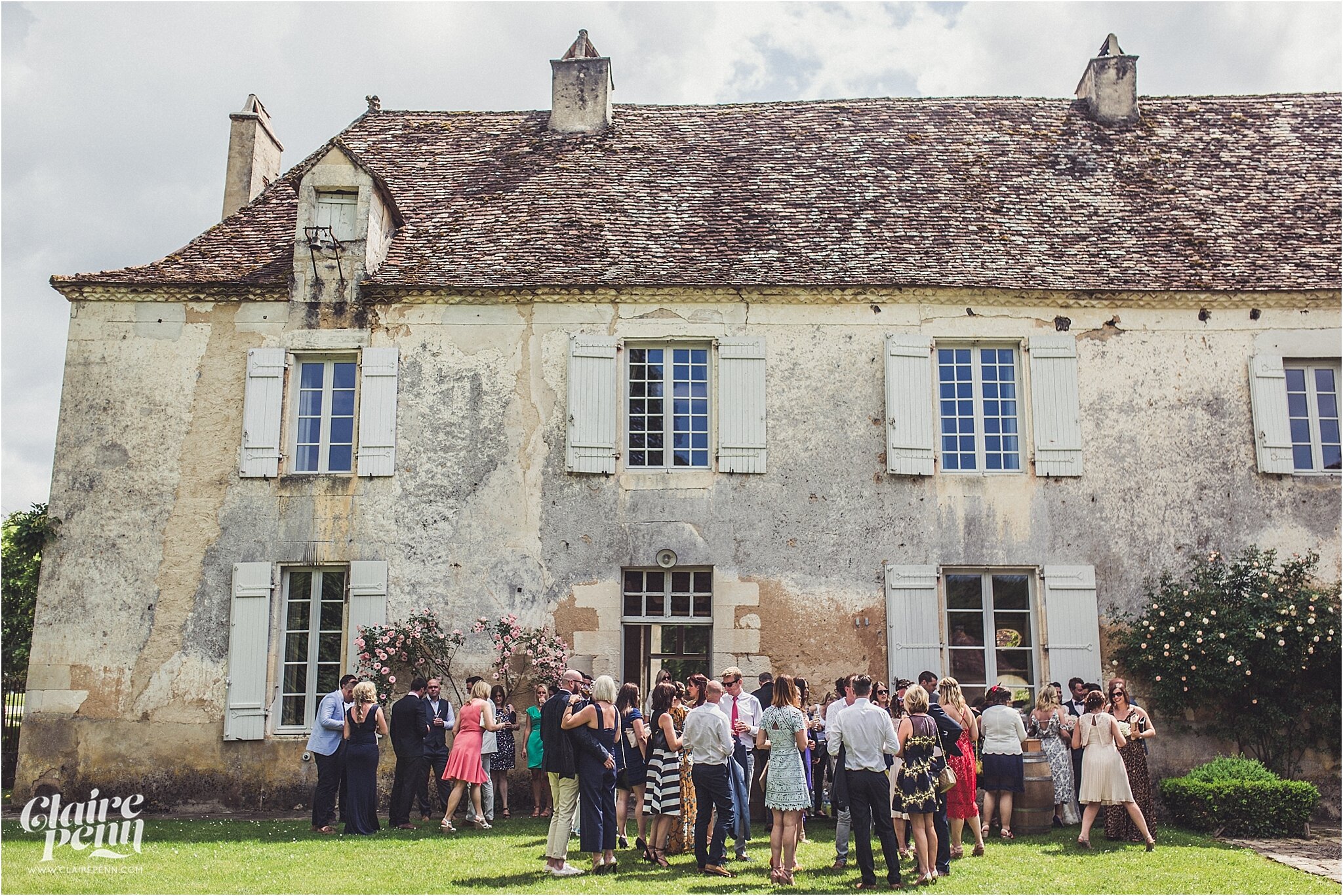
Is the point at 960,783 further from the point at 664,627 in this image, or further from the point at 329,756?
the point at 329,756

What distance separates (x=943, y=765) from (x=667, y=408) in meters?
5.45

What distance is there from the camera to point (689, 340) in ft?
39.7

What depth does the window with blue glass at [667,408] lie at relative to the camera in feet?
39.2

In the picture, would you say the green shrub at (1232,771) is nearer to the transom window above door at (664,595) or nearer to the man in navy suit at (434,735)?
the transom window above door at (664,595)

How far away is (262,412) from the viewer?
11.8m

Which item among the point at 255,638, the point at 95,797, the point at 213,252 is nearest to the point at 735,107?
the point at 213,252

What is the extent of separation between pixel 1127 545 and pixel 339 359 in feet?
29.7

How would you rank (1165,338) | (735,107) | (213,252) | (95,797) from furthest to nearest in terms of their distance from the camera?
(735,107) < (213,252) < (1165,338) < (95,797)

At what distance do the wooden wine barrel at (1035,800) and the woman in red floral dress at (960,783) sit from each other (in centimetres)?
98

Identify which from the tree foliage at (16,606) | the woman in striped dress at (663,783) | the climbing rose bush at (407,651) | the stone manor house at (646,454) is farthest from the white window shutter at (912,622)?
the tree foliage at (16,606)

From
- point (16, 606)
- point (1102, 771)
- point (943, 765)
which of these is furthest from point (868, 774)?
point (16, 606)

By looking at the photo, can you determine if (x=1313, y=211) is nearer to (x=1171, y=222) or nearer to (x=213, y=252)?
(x=1171, y=222)

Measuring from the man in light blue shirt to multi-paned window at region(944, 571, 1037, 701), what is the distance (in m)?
6.25

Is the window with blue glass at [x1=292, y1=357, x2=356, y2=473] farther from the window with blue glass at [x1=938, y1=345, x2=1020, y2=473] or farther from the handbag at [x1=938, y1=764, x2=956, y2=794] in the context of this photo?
the handbag at [x1=938, y1=764, x2=956, y2=794]
